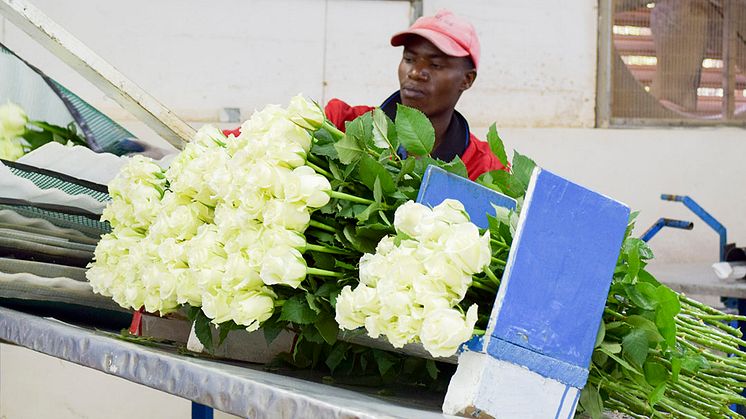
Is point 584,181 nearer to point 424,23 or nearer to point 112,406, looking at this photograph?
point 112,406

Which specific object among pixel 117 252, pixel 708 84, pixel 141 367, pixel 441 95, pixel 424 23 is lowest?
pixel 141 367

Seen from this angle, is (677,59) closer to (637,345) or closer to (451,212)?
(637,345)

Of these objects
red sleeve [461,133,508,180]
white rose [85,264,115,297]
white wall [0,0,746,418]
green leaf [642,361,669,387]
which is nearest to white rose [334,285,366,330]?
green leaf [642,361,669,387]

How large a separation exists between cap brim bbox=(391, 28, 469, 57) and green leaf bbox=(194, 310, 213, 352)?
1.28 metres

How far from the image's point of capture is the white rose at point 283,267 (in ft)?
4.76

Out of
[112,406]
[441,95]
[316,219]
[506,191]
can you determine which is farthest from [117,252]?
[112,406]

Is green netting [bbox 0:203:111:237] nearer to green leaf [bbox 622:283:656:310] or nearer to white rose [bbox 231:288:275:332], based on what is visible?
white rose [bbox 231:288:275:332]

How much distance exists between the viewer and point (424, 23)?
9.26ft

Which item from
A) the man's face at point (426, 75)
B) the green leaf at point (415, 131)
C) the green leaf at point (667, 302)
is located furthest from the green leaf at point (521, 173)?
the man's face at point (426, 75)

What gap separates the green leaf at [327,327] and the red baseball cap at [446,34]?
1.36 meters

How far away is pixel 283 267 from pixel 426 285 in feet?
0.73

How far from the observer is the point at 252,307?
58.9 inches

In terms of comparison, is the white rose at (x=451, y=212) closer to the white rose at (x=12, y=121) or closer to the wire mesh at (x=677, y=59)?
the white rose at (x=12, y=121)

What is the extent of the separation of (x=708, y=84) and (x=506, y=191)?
4.91 m
